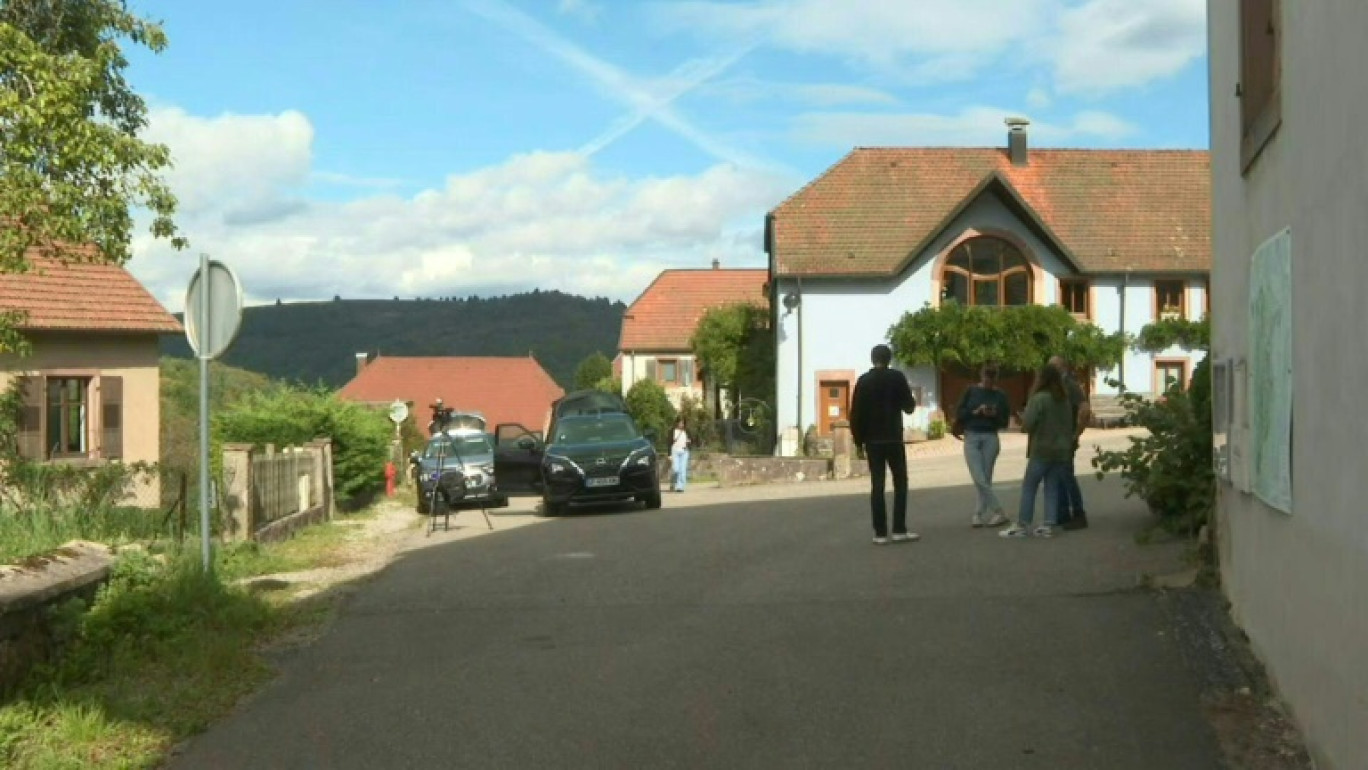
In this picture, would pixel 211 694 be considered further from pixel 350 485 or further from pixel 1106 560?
pixel 350 485

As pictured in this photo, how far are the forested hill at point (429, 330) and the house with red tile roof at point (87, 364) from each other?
11357 cm

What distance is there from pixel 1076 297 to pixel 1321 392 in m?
38.5

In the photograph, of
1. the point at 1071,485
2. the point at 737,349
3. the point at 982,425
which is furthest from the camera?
the point at 737,349

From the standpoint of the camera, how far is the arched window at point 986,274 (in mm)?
42500

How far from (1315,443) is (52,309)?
27075mm

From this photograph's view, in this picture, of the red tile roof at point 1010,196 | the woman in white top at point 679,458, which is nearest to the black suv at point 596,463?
the woman in white top at point 679,458

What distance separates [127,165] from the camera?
15.4 m

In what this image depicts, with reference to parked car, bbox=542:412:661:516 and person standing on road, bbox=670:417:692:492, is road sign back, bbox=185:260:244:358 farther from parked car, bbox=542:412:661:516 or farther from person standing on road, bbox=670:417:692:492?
person standing on road, bbox=670:417:692:492

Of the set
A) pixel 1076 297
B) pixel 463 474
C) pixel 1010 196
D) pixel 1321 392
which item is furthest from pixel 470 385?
pixel 1321 392

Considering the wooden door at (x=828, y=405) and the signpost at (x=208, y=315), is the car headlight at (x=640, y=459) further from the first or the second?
the wooden door at (x=828, y=405)

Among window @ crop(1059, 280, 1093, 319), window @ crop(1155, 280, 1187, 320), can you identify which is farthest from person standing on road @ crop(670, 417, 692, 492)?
window @ crop(1155, 280, 1187, 320)

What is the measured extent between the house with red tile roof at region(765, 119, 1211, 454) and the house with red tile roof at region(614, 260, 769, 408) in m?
27.8

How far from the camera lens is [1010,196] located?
41188 millimetres

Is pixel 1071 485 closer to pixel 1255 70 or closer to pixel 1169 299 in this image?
pixel 1255 70
